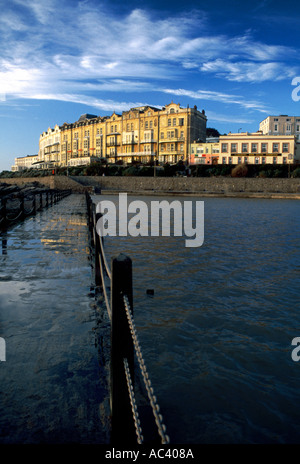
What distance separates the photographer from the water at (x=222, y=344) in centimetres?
353

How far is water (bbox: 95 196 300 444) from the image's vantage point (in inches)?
139

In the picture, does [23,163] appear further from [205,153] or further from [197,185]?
[197,185]

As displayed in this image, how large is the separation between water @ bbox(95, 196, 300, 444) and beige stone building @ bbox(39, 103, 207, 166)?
74.2m

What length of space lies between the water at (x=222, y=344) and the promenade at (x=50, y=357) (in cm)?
74

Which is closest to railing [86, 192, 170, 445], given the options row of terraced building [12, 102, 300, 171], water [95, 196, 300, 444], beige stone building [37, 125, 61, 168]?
water [95, 196, 300, 444]

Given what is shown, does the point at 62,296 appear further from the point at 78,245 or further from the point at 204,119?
the point at 204,119

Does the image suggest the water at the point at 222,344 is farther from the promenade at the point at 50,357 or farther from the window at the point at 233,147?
the window at the point at 233,147

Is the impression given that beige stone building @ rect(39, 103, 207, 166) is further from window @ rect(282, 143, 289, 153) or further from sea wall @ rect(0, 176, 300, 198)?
window @ rect(282, 143, 289, 153)

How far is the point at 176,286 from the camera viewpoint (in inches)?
322

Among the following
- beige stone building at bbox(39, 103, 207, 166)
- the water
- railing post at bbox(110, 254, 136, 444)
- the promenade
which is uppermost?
beige stone building at bbox(39, 103, 207, 166)

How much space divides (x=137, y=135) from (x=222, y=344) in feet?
285

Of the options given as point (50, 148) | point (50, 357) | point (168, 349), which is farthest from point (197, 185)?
point (50, 148)

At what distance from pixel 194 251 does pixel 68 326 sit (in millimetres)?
8002
